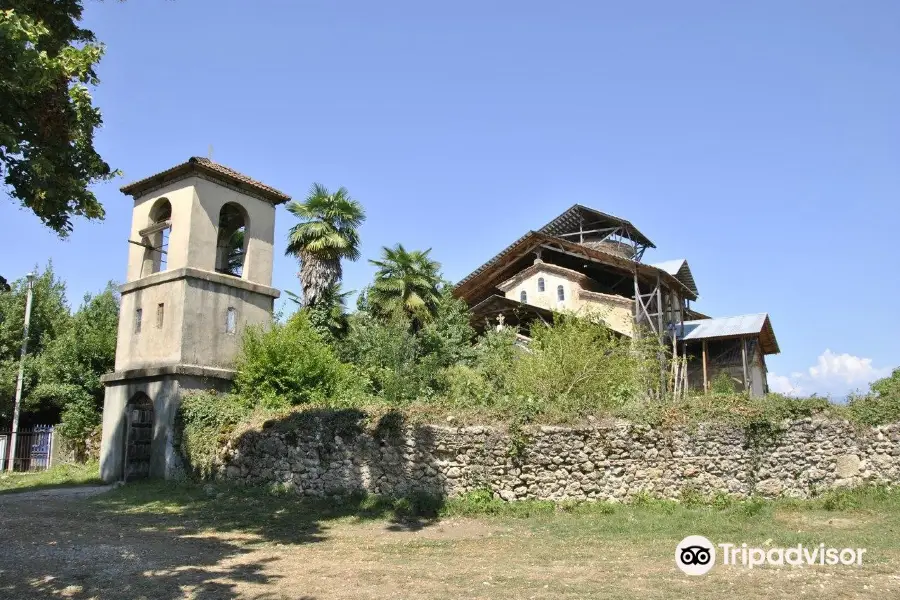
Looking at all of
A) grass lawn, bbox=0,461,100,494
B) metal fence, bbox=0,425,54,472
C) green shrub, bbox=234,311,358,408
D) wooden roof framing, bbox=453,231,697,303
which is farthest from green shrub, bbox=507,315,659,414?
metal fence, bbox=0,425,54,472

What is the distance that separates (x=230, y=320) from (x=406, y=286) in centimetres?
1209

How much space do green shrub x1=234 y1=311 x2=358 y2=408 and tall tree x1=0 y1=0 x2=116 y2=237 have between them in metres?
9.42

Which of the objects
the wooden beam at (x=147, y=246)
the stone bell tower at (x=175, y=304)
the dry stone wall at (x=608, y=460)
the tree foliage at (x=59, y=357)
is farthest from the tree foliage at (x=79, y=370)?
the dry stone wall at (x=608, y=460)

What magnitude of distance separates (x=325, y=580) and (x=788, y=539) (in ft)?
23.8

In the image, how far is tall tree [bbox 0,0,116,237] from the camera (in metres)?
8.75

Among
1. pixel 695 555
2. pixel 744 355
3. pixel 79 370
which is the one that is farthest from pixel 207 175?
pixel 744 355

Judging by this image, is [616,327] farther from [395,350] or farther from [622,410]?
[622,410]

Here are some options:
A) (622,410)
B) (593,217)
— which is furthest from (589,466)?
(593,217)

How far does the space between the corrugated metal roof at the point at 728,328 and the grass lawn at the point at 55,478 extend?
28.1 meters

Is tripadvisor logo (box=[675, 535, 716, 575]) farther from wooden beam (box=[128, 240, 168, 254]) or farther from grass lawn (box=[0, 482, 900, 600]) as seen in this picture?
wooden beam (box=[128, 240, 168, 254])

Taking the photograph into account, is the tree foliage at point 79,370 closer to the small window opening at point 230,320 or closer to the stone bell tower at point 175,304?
the stone bell tower at point 175,304

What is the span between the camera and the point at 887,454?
13969mm

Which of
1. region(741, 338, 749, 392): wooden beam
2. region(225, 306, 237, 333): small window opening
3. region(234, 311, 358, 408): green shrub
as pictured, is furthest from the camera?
region(741, 338, 749, 392): wooden beam

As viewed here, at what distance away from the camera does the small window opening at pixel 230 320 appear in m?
20.9
